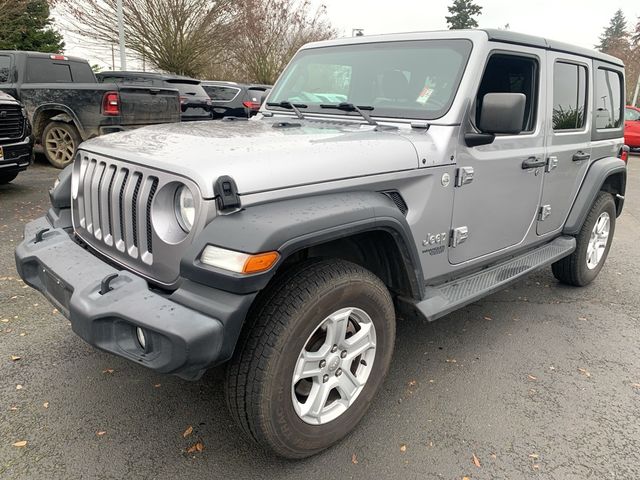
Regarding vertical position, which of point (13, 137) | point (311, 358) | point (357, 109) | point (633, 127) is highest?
point (357, 109)

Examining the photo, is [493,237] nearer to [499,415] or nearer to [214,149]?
[499,415]

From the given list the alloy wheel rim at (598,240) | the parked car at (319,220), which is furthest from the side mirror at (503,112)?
the alloy wheel rim at (598,240)

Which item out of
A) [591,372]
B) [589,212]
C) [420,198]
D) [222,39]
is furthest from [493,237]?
[222,39]

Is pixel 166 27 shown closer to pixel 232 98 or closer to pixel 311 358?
pixel 232 98

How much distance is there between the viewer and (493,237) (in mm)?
3332

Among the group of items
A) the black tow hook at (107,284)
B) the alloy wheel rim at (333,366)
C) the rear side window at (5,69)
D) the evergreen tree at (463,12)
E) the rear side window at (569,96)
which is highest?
the evergreen tree at (463,12)

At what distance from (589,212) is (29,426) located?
4380 millimetres

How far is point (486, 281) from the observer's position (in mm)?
3275

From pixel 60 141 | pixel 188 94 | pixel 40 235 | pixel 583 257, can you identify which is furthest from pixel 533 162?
pixel 188 94

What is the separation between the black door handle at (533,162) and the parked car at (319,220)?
18mm

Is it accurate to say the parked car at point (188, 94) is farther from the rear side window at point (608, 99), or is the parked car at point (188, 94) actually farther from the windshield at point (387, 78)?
the rear side window at point (608, 99)

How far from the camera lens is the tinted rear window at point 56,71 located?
8.58 metres

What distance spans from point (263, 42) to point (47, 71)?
15637mm

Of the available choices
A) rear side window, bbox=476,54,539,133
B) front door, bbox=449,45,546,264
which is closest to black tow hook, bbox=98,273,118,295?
front door, bbox=449,45,546,264
